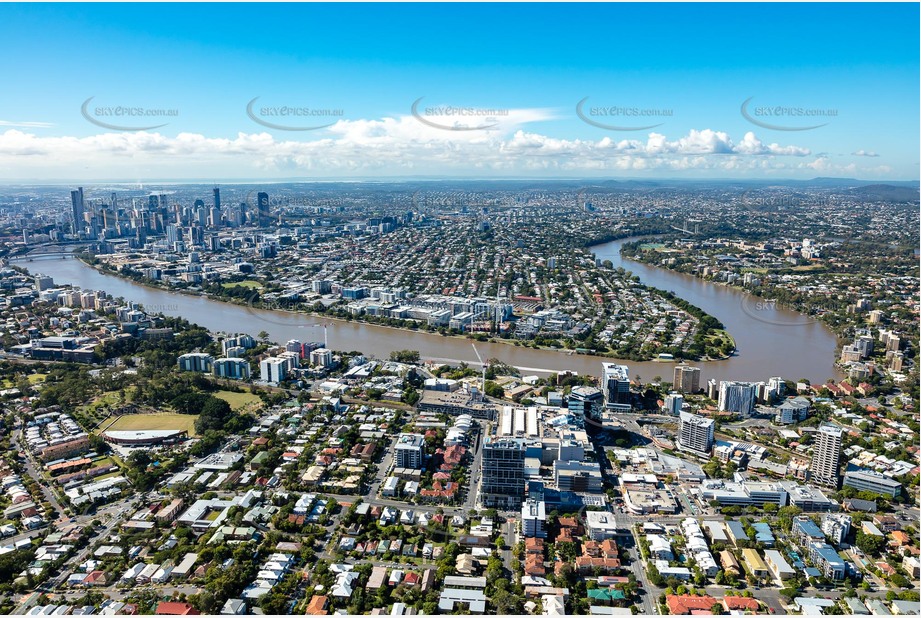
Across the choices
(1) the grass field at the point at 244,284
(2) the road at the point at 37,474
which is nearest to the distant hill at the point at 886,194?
(1) the grass field at the point at 244,284

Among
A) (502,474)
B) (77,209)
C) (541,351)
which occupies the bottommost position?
(541,351)

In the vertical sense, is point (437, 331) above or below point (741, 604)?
above

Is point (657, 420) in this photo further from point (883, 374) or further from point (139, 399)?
point (139, 399)

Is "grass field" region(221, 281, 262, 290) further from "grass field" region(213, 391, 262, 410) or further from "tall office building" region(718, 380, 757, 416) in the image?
"tall office building" region(718, 380, 757, 416)

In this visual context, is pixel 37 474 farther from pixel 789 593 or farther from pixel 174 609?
pixel 789 593

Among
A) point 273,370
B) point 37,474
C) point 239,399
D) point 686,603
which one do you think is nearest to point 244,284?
point 273,370

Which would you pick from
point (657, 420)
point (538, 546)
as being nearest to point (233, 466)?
point (538, 546)

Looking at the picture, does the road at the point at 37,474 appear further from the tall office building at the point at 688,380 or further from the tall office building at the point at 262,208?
the tall office building at the point at 262,208
